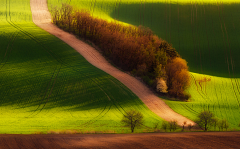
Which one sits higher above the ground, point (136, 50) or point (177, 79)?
point (136, 50)

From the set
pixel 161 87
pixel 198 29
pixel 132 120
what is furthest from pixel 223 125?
pixel 198 29

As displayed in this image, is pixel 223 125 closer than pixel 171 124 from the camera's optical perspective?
No

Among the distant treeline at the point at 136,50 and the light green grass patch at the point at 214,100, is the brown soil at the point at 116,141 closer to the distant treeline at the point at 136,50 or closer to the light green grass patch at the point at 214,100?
the light green grass patch at the point at 214,100

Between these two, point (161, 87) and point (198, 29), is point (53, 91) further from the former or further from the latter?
point (198, 29)

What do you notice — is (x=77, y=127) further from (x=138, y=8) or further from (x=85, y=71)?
(x=138, y=8)

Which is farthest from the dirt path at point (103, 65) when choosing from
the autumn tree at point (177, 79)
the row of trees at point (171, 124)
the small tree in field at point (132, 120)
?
the small tree in field at point (132, 120)

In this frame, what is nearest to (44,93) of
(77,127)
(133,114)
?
(77,127)
